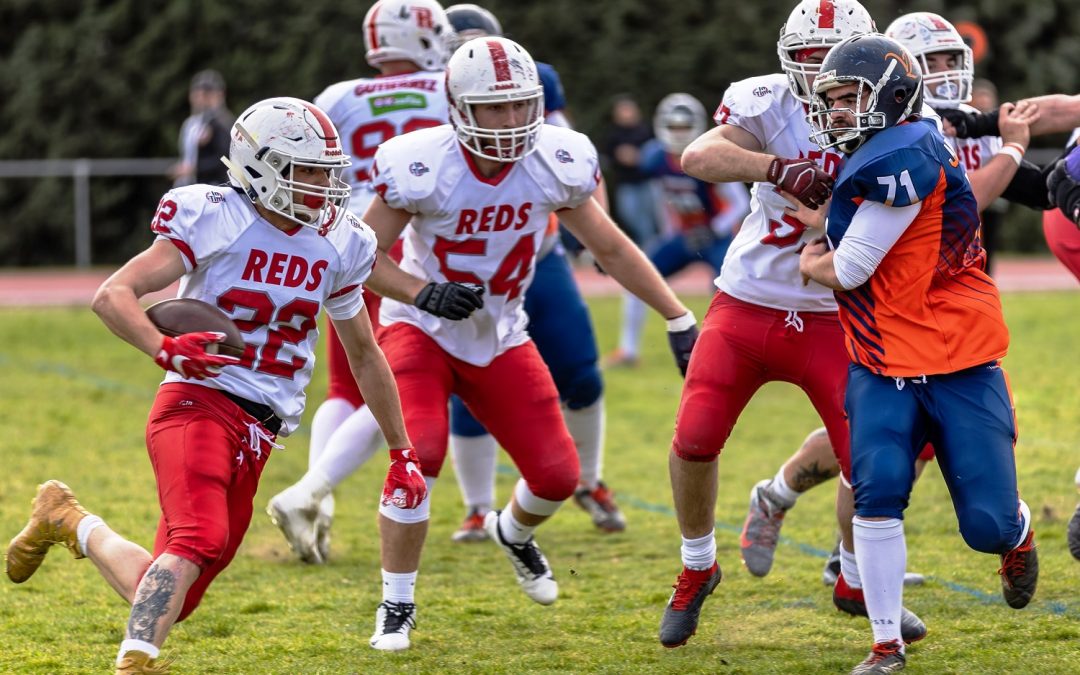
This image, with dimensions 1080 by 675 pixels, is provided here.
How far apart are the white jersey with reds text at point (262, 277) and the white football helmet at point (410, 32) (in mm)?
2246

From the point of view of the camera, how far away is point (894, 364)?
4.17m

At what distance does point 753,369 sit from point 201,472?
5.58ft

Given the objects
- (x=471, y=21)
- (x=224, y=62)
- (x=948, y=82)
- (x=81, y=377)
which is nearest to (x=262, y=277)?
(x=948, y=82)

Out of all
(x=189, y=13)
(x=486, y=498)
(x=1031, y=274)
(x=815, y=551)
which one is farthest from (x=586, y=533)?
(x=189, y=13)

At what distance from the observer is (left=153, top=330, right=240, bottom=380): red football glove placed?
381 centimetres

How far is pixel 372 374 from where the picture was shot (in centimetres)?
449

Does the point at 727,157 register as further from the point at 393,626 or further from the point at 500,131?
the point at 393,626

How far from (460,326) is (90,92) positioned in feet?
49.1

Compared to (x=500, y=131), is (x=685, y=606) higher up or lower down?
lower down

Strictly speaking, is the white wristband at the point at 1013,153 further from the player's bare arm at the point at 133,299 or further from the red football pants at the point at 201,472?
the player's bare arm at the point at 133,299

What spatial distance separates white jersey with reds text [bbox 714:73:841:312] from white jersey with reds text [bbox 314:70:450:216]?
179 cm

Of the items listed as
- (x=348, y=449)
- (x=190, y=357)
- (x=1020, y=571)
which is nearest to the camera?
(x=190, y=357)

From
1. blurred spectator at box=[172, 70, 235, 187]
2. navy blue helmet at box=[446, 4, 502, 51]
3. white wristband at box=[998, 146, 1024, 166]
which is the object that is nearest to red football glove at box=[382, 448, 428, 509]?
white wristband at box=[998, 146, 1024, 166]

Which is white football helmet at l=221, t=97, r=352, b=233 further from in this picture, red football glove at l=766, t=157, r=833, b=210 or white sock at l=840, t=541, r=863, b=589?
white sock at l=840, t=541, r=863, b=589
